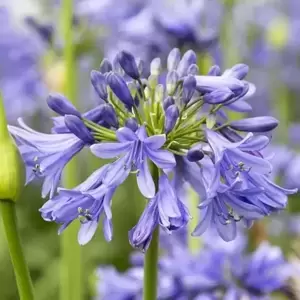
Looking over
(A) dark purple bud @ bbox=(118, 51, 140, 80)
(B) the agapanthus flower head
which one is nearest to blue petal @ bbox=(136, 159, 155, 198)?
(A) dark purple bud @ bbox=(118, 51, 140, 80)

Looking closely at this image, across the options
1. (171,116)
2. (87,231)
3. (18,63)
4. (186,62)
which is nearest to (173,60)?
(186,62)

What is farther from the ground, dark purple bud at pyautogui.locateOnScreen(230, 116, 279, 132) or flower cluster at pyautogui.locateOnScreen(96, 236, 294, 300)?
dark purple bud at pyautogui.locateOnScreen(230, 116, 279, 132)

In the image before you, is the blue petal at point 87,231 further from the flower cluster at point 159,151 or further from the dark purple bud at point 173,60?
the dark purple bud at point 173,60

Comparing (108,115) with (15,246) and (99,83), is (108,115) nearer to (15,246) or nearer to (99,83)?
(99,83)

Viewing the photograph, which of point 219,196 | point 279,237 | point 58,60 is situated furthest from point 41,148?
point 279,237

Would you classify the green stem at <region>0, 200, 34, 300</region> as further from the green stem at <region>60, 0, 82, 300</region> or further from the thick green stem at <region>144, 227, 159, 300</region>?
the green stem at <region>60, 0, 82, 300</region>

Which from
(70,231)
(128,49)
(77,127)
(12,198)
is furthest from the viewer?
(128,49)
